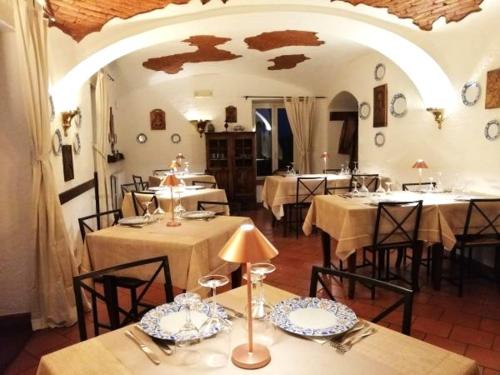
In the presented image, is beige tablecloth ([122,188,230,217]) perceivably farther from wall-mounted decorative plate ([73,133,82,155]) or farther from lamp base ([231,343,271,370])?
lamp base ([231,343,271,370])

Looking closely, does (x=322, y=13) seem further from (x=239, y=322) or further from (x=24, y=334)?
(x=24, y=334)

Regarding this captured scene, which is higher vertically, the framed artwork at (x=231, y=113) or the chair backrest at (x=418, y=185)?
the framed artwork at (x=231, y=113)

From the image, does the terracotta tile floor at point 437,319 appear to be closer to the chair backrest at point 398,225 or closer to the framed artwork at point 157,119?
the chair backrest at point 398,225

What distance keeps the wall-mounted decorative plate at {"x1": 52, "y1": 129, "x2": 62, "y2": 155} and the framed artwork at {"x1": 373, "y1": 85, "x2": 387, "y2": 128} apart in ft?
15.1

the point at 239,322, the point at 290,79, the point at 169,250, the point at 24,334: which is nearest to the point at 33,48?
the point at 169,250

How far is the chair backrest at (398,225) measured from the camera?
344 cm

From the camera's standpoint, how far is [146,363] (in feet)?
3.97

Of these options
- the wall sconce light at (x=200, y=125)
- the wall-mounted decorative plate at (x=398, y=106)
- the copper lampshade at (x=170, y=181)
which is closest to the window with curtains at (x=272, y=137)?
the wall sconce light at (x=200, y=125)

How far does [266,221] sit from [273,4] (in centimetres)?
391

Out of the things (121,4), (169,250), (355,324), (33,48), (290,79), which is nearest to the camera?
(355,324)

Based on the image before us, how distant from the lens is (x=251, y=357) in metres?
1.20

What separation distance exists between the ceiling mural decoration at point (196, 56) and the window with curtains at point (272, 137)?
207cm

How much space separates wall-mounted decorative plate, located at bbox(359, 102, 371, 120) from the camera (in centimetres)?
650

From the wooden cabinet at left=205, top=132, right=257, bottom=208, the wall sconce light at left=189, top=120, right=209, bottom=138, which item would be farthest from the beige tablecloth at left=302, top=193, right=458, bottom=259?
the wall sconce light at left=189, top=120, right=209, bottom=138
